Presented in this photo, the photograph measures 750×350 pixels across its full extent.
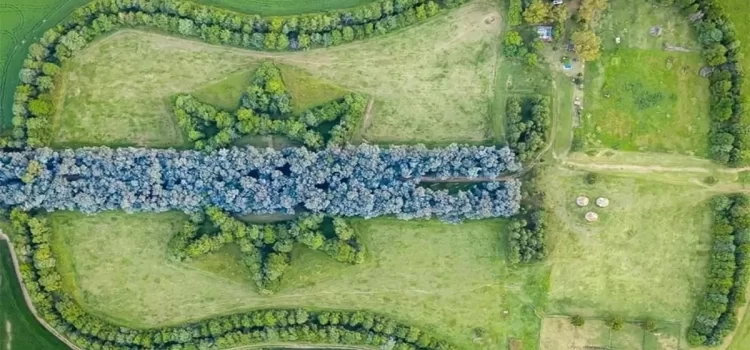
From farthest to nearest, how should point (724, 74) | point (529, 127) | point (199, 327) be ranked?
point (199, 327) → point (529, 127) → point (724, 74)

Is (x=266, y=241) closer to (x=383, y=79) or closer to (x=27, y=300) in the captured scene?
(x=383, y=79)

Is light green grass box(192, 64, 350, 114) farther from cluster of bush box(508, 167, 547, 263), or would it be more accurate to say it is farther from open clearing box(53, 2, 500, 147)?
cluster of bush box(508, 167, 547, 263)

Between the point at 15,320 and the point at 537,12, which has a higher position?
the point at 537,12

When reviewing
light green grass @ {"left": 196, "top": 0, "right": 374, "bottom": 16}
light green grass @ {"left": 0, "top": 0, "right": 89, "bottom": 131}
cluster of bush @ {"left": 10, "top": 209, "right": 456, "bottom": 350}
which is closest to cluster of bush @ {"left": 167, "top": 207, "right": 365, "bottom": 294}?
cluster of bush @ {"left": 10, "top": 209, "right": 456, "bottom": 350}

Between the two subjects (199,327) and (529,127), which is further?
(199,327)

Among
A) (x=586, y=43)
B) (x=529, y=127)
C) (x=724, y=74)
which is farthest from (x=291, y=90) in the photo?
(x=724, y=74)

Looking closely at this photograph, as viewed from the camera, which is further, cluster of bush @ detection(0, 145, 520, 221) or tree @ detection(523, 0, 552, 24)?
tree @ detection(523, 0, 552, 24)
